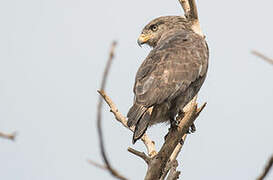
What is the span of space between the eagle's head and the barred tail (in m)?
3.07

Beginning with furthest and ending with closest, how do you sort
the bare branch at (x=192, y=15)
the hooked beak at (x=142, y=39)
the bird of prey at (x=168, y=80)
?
the hooked beak at (x=142, y=39) < the bare branch at (x=192, y=15) < the bird of prey at (x=168, y=80)

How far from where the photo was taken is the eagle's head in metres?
8.79

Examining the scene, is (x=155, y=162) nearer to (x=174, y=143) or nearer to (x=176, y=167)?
(x=174, y=143)

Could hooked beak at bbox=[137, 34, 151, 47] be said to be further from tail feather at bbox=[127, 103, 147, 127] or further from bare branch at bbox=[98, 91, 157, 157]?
tail feather at bbox=[127, 103, 147, 127]

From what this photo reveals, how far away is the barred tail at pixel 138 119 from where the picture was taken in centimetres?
561

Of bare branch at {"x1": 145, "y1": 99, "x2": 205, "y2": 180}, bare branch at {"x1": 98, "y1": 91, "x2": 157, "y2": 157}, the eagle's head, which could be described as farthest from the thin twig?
the eagle's head

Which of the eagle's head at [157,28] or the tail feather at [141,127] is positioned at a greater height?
the eagle's head at [157,28]

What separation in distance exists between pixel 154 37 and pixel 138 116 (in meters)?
3.34

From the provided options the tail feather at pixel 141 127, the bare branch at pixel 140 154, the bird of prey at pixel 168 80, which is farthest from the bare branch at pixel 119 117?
the bare branch at pixel 140 154

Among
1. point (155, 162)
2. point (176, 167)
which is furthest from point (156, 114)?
point (155, 162)

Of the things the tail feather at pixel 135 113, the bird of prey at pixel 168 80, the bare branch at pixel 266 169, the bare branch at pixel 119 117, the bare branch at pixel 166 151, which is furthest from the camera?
the bare branch at pixel 119 117

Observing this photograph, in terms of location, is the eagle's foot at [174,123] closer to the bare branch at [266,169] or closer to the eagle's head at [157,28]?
the eagle's head at [157,28]

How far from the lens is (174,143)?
5387 millimetres

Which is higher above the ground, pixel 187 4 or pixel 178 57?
pixel 187 4
